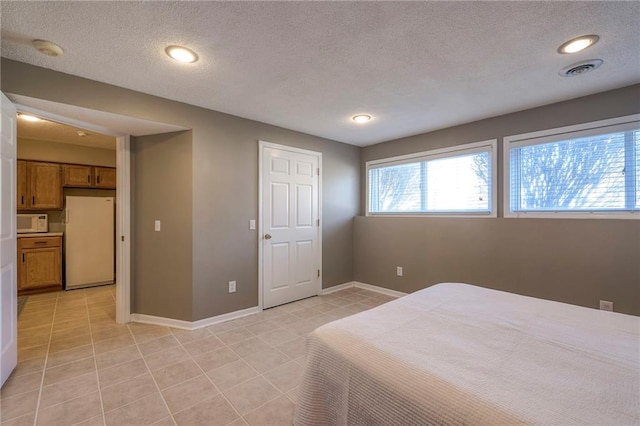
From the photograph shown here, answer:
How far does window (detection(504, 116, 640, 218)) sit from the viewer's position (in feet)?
7.86

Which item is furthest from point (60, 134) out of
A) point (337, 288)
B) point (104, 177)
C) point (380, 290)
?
point (380, 290)

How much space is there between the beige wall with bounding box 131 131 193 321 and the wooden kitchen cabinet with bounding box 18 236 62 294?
2.25m

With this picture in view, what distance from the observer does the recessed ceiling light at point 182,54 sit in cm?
186

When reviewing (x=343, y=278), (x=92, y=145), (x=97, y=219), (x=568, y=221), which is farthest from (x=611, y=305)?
(x=92, y=145)

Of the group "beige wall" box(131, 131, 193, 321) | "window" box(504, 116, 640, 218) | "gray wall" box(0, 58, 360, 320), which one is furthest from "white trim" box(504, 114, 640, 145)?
"beige wall" box(131, 131, 193, 321)

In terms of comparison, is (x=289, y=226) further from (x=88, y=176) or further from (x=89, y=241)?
(x=88, y=176)

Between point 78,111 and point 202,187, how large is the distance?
3.82 ft

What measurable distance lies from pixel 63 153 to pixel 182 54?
4082mm

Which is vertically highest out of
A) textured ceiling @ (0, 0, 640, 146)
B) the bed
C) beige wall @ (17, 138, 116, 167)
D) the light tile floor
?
textured ceiling @ (0, 0, 640, 146)

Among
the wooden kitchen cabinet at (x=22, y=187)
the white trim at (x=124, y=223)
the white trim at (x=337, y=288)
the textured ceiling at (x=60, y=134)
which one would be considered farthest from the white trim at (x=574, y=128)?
the wooden kitchen cabinet at (x=22, y=187)

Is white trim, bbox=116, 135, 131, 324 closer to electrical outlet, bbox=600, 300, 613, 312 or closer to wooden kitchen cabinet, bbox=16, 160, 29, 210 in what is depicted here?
wooden kitchen cabinet, bbox=16, 160, 29, 210

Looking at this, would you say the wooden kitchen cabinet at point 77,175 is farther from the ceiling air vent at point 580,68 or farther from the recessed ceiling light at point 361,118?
the ceiling air vent at point 580,68

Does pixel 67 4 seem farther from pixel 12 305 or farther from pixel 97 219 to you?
pixel 97 219

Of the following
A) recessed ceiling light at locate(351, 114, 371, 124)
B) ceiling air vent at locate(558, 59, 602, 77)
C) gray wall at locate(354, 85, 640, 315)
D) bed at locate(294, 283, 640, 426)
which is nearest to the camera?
bed at locate(294, 283, 640, 426)
